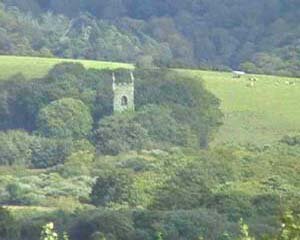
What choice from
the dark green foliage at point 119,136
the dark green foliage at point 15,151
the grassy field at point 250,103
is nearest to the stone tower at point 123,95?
the grassy field at point 250,103

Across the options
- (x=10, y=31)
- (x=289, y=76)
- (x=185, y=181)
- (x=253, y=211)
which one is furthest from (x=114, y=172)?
(x=10, y=31)

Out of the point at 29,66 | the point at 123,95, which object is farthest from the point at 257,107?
the point at 29,66

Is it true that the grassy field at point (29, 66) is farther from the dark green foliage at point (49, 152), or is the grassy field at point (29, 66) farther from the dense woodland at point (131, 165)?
the dark green foliage at point (49, 152)

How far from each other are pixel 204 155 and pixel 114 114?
12.7 meters

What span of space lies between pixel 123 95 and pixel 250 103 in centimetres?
541

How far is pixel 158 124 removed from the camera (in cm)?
6238

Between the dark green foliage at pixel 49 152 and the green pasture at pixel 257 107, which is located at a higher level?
the green pasture at pixel 257 107

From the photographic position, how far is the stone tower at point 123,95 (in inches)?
2574

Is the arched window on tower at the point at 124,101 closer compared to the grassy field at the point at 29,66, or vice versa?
the arched window on tower at the point at 124,101

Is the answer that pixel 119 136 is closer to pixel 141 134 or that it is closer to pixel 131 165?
pixel 141 134

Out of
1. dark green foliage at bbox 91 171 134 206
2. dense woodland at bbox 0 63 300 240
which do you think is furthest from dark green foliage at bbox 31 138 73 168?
dark green foliage at bbox 91 171 134 206

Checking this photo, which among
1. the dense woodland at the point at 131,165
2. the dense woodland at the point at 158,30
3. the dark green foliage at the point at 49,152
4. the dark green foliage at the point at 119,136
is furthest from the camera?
the dense woodland at the point at 158,30

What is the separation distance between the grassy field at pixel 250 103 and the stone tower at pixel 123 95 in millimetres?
2466

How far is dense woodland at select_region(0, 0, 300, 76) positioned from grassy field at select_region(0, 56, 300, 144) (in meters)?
13.6
